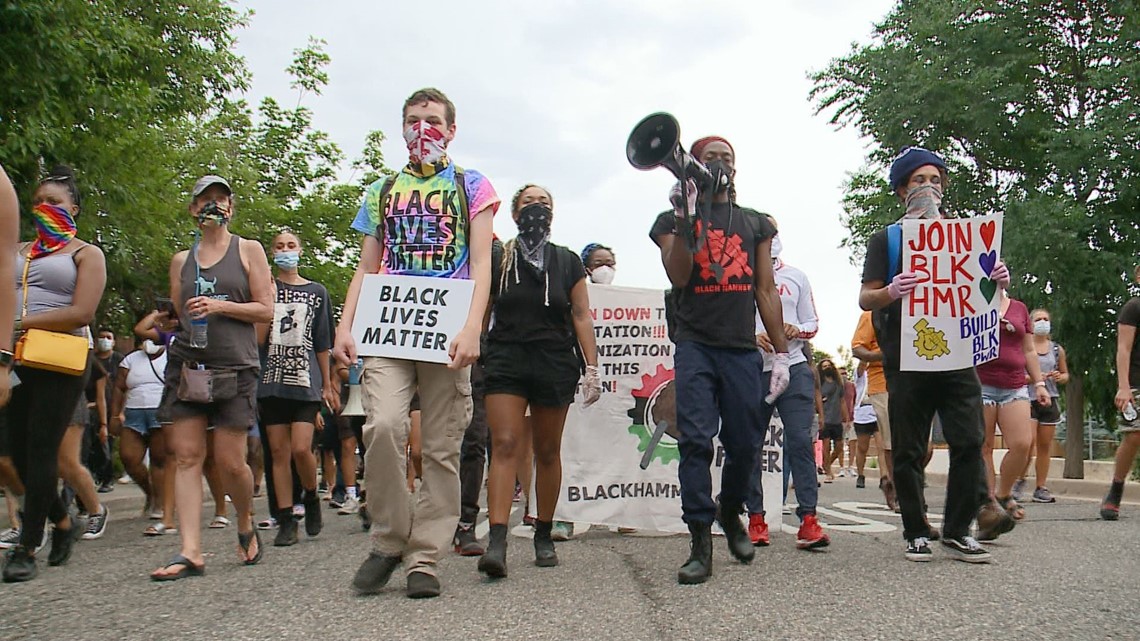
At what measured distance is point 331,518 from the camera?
9.69m

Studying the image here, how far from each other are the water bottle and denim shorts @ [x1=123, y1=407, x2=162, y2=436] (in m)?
3.94

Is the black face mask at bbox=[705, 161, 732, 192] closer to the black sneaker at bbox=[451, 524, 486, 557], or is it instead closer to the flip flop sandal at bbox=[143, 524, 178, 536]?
the black sneaker at bbox=[451, 524, 486, 557]

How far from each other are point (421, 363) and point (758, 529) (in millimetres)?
2904

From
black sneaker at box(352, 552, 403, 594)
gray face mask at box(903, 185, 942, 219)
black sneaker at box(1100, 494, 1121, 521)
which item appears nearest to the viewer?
black sneaker at box(352, 552, 403, 594)

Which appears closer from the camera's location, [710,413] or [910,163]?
[710,413]

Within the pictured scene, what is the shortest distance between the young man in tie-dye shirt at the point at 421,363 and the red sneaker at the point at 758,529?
2582mm

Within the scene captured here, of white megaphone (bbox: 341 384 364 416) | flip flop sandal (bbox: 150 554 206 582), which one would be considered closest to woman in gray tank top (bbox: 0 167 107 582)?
flip flop sandal (bbox: 150 554 206 582)

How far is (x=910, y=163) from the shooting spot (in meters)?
5.95

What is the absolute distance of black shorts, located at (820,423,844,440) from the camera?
54.9 ft

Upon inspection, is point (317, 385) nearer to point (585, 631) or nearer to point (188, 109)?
point (585, 631)

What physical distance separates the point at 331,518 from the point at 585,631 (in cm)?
608

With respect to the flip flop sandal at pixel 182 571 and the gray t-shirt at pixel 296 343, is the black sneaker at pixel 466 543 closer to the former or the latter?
the flip flop sandal at pixel 182 571

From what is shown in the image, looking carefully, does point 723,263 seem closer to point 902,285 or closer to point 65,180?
point 902,285

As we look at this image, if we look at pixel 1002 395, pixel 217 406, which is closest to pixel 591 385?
pixel 217 406
